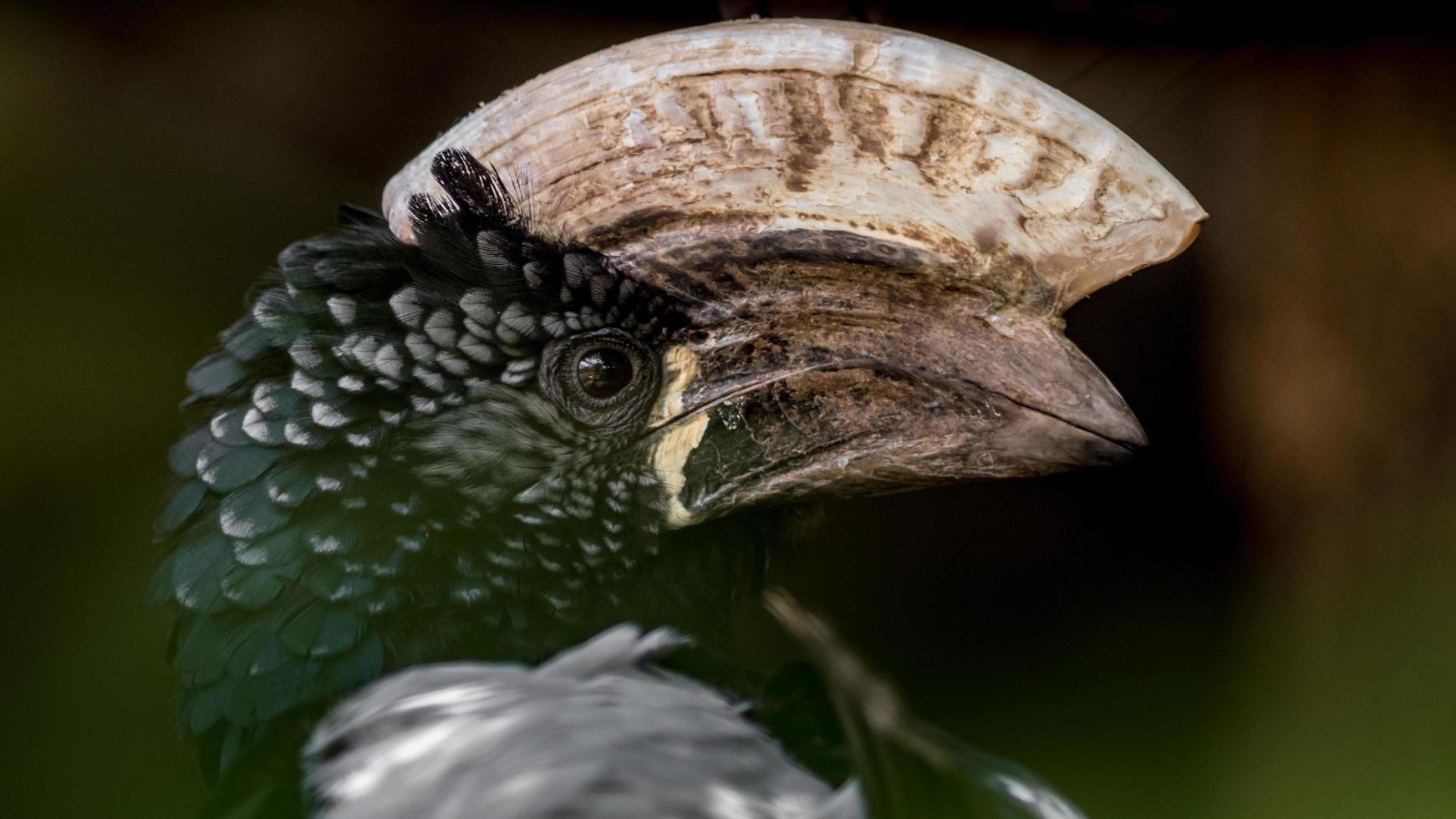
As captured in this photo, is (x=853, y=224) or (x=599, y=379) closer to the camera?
(x=853, y=224)

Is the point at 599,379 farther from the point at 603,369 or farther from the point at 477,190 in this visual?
the point at 477,190

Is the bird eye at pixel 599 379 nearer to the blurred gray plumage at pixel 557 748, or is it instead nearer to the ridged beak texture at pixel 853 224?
the ridged beak texture at pixel 853 224

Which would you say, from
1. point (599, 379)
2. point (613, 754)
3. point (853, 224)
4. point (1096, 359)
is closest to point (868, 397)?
point (853, 224)

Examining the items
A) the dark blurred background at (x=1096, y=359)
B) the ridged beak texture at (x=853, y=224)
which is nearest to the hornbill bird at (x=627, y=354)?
the ridged beak texture at (x=853, y=224)

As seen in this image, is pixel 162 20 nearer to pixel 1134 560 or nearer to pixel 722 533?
pixel 722 533

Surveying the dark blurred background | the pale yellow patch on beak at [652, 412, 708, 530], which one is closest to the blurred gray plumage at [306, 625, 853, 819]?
the pale yellow patch on beak at [652, 412, 708, 530]

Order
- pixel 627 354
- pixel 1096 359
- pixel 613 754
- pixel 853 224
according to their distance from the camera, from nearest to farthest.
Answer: pixel 613 754, pixel 853 224, pixel 627 354, pixel 1096 359

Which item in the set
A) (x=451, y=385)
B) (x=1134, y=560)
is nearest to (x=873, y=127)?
(x=451, y=385)

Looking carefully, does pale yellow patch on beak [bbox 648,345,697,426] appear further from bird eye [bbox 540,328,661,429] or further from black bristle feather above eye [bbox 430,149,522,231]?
black bristle feather above eye [bbox 430,149,522,231]
